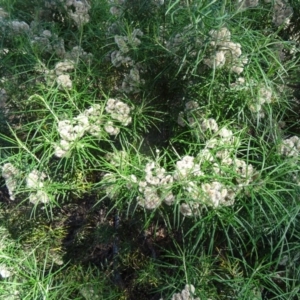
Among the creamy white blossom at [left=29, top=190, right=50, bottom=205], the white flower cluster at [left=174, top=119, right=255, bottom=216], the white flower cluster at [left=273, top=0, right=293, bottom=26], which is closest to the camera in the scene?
the white flower cluster at [left=174, top=119, right=255, bottom=216]

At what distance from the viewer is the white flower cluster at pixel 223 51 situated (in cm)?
166

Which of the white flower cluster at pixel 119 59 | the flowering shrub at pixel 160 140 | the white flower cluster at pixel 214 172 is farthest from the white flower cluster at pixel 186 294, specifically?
the white flower cluster at pixel 119 59

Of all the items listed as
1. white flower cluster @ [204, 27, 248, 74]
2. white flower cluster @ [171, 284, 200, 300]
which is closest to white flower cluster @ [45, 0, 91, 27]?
white flower cluster @ [204, 27, 248, 74]

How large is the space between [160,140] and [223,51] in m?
0.49

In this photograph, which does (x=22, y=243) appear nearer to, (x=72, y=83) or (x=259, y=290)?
(x=72, y=83)

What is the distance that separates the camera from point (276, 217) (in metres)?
1.69

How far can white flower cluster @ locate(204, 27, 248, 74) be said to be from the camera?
1657 millimetres

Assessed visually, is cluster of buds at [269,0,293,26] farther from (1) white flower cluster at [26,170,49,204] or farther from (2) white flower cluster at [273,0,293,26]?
(1) white flower cluster at [26,170,49,204]

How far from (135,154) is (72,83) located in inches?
14.2

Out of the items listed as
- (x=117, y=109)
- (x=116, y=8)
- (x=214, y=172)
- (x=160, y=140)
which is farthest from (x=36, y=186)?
(x=116, y=8)

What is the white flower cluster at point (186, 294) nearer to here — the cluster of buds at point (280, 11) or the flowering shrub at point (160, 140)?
the flowering shrub at point (160, 140)

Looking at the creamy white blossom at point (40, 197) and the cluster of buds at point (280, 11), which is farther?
the cluster of buds at point (280, 11)

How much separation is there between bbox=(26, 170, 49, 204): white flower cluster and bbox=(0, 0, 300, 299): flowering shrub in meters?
0.01

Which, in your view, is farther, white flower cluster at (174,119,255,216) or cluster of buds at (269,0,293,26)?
cluster of buds at (269,0,293,26)
